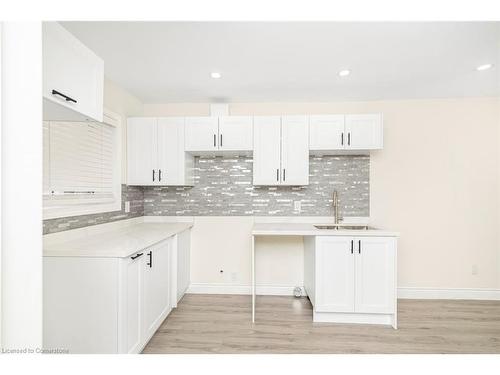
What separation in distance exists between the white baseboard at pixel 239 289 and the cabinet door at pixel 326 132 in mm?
1781

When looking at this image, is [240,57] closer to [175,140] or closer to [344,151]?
[175,140]

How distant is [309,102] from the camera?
11.3 feet

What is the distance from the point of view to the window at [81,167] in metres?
2.13

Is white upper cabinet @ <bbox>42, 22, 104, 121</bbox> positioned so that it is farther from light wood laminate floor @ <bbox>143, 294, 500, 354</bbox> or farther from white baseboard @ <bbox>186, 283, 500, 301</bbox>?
white baseboard @ <bbox>186, 283, 500, 301</bbox>

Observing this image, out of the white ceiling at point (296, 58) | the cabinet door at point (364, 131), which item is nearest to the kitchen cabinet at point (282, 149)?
the white ceiling at point (296, 58)

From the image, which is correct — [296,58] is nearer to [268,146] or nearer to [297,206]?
[268,146]

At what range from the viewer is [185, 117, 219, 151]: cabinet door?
315 cm

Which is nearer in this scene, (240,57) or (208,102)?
(240,57)

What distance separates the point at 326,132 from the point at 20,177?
9.50 feet

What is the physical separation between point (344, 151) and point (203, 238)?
2.07 metres

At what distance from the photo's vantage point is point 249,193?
350 centimetres

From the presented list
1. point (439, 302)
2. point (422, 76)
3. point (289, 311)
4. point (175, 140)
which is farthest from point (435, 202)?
point (175, 140)

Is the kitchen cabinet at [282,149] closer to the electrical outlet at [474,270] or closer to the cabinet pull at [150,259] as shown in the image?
the cabinet pull at [150,259]

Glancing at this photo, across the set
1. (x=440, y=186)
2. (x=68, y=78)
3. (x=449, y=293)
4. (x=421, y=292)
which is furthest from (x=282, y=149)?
(x=449, y=293)
